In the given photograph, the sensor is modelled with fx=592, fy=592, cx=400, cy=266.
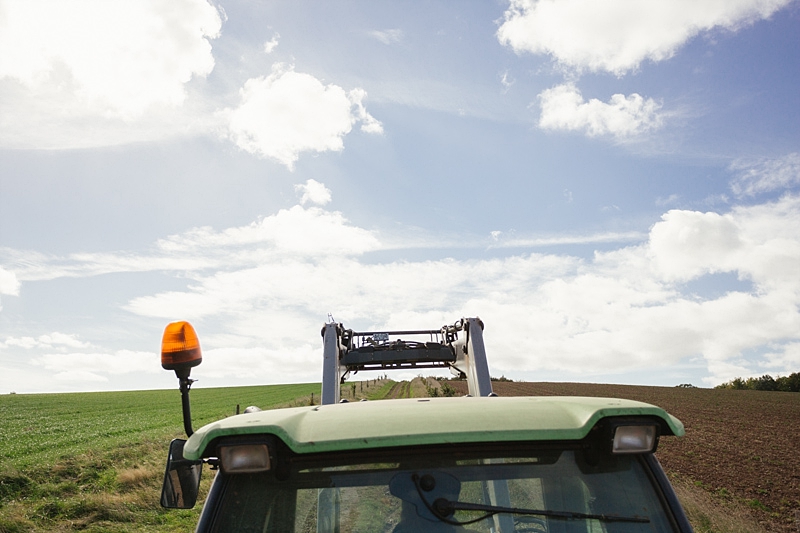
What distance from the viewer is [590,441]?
197 centimetres

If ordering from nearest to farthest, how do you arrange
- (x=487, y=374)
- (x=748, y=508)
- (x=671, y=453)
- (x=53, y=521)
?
(x=487, y=374)
(x=53, y=521)
(x=748, y=508)
(x=671, y=453)

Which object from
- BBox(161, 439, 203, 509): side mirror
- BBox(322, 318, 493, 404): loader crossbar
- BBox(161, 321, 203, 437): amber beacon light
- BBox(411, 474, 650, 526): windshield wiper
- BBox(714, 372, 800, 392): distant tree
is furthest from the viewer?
BBox(714, 372, 800, 392): distant tree

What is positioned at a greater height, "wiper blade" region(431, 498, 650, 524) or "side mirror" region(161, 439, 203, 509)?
"side mirror" region(161, 439, 203, 509)

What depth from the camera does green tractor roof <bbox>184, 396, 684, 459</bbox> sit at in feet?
5.99

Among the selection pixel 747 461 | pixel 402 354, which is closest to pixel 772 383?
pixel 747 461


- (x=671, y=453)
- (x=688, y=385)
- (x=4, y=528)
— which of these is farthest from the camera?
(x=688, y=385)

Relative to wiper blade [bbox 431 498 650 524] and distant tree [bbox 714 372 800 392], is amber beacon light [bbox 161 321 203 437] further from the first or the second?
distant tree [bbox 714 372 800 392]

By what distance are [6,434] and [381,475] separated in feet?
97.9

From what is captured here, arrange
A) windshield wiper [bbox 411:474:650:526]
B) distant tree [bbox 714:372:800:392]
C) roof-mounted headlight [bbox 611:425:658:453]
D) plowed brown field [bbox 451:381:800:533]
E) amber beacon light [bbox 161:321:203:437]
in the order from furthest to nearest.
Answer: distant tree [bbox 714:372:800:392]
plowed brown field [bbox 451:381:800:533]
amber beacon light [bbox 161:321:203:437]
roof-mounted headlight [bbox 611:425:658:453]
windshield wiper [bbox 411:474:650:526]

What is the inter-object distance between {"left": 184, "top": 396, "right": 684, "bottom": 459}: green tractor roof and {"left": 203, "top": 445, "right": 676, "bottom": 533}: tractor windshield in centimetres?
8

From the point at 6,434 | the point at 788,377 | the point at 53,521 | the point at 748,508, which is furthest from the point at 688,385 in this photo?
the point at 53,521

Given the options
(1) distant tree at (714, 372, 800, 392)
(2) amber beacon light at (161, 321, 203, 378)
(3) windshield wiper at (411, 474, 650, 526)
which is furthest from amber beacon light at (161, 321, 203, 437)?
(1) distant tree at (714, 372, 800, 392)

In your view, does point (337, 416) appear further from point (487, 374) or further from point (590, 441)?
point (487, 374)

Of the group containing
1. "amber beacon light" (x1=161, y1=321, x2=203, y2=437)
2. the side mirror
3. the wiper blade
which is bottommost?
the wiper blade
